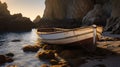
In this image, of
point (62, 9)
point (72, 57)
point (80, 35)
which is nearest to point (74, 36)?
point (80, 35)

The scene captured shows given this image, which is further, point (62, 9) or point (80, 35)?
point (62, 9)

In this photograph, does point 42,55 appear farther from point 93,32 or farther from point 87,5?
point 87,5

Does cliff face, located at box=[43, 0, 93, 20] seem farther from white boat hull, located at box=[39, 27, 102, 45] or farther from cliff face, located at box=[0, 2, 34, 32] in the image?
white boat hull, located at box=[39, 27, 102, 45]

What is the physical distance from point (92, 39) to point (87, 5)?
49.5 meters

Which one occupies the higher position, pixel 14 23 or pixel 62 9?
pixel 62 9

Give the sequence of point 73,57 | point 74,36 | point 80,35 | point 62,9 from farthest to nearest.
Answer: point 62,9, point 74,36, point 80,35, point 73,57

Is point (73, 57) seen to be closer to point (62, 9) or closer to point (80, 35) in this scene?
point (80, 35)

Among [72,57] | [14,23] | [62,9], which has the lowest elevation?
[72,57]

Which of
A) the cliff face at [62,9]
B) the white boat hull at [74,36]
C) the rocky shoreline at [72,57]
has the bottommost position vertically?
the rocky shoreline at [72,57]

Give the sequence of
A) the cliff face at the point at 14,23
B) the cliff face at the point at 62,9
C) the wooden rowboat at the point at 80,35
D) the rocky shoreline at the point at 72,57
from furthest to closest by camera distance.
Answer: the cliff face at the point at 62,9 → the cliff face at the point at 14,23 → the wooden rowboat at the point at 80,35 → the rocky shoreline at the point at 72,57

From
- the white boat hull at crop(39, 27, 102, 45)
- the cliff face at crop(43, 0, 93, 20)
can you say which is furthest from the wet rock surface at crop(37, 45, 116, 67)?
the cliff face at crop(43, 0, 93, 20)

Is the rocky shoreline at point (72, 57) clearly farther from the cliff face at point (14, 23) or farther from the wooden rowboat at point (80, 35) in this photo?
the cliff face at point (14, 23)

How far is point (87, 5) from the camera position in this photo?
62062mm

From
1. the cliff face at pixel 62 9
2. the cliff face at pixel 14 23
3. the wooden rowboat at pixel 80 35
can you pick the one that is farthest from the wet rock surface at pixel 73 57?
the cliff face at pixel 62 9
